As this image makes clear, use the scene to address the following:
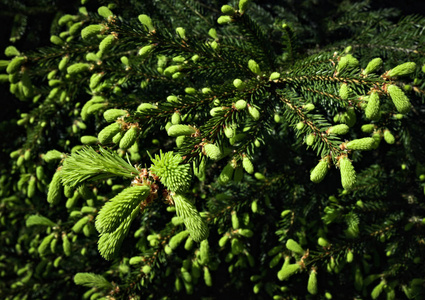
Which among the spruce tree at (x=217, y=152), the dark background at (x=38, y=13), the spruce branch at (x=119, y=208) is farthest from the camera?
the dark background at (x=38, y=13)

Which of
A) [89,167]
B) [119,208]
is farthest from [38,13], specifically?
[119,208]

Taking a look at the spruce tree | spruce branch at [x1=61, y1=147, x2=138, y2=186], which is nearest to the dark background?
the spruce tree

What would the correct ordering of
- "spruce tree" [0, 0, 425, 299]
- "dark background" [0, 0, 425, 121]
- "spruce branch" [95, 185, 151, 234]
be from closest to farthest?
1. "spruce branch" [95, 185, 151, 234]
2. "spruce tree" [0, 0, 425, 299]
3. "dark background" [0, 0, 425, 121]

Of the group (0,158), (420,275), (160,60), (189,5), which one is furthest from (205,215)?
(0,158)

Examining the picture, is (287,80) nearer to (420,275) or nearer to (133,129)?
(133,129)

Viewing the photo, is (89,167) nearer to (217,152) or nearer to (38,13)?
(217,152)

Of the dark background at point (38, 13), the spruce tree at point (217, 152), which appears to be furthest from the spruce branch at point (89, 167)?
Result: the dark background at point (38, 13)

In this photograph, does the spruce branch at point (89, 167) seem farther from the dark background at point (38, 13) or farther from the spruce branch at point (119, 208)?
the dark background at point (38, 13)

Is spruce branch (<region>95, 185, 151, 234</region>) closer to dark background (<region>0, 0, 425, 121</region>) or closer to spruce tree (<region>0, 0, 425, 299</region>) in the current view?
spruce tree (<region>0, 0, 425, 299</region>)
